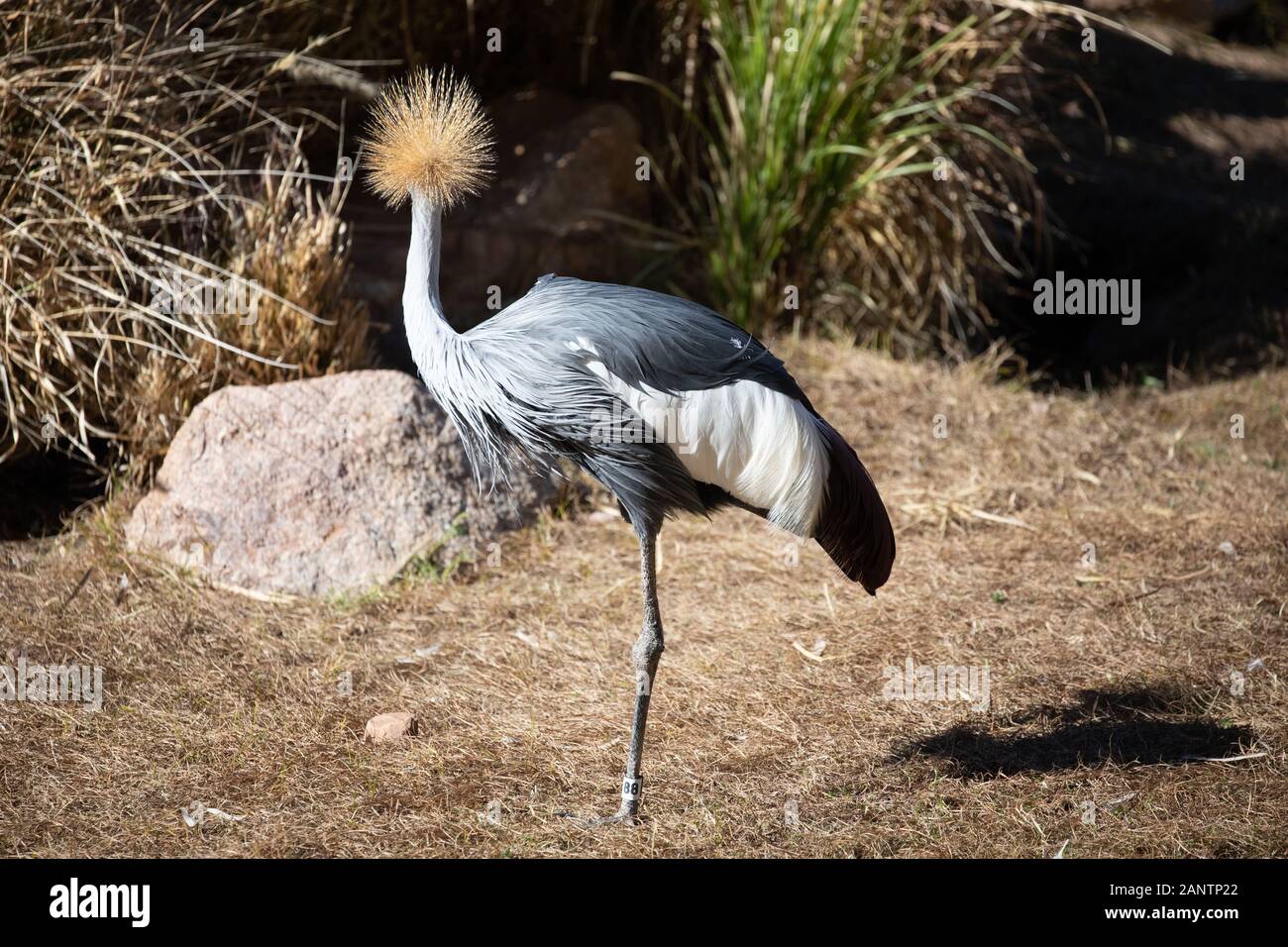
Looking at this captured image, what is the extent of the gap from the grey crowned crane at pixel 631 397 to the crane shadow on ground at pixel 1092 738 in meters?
0.52

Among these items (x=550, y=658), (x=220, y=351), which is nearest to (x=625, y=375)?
Answer: (x=550, y=658)

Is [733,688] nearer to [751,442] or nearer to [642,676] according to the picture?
[642,676]

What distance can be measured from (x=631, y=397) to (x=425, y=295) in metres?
0.54

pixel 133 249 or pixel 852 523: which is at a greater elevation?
pixel 133 249

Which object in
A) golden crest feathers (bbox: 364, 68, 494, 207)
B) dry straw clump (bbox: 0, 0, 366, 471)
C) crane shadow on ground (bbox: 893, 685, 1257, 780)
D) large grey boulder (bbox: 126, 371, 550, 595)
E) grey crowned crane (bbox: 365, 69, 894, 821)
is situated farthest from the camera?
dry straw clump (bbox: 0, 0, 366, 471)

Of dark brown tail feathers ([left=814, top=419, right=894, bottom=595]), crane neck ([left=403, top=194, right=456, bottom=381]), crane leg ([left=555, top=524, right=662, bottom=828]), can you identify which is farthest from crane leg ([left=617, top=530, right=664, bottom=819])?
crane neck ([left=403, top=194, right=456, bottom=381])

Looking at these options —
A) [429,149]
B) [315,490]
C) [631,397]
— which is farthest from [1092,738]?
[315,490]

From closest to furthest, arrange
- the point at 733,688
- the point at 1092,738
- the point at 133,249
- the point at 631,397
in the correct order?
the point at 631,397, the point at 1092,738, the point at 733,688, the point at 133,249

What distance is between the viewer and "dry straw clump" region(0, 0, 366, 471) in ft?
13.2

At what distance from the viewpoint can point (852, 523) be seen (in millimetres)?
2857

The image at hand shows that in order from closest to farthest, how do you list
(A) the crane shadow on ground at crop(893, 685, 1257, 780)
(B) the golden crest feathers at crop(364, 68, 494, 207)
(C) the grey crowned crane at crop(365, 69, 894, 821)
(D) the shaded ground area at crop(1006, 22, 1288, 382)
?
(C) the grey crowned crane at crop(365, 69, 894, 821)
(B) the golden crest feathers at crop(364, 68, 494, 207)
(A) the crane shadow on ground at crop(893, 685, 1257, 780)
(D) the shaded ground area at crop(1006, 22, 1288, 382)

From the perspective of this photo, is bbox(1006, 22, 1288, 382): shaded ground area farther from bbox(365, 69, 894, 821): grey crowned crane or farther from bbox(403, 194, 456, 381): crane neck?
bbox(403, 194, 456, 381): crane neck

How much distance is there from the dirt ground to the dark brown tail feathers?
0.49 meters

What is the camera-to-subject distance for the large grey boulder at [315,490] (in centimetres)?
389
